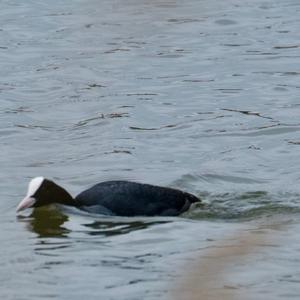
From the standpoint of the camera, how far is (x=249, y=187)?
367 inches

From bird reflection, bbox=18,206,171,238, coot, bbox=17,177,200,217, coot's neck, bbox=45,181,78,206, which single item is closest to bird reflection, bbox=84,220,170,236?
bird reflection, bbox=18,206,171,238

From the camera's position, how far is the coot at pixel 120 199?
8547 mm

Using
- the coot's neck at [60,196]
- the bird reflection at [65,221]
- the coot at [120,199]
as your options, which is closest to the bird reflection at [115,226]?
the bird reflection at [65,221]

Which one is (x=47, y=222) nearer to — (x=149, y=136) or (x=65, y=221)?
(x=65, y=221)

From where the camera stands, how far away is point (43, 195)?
865 centimetres

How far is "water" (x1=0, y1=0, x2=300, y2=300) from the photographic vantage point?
21.4 ft

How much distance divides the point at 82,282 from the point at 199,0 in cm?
400

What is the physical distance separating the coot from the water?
0.10 meters

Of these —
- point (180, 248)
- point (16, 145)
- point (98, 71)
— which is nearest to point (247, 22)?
point (98, 71)

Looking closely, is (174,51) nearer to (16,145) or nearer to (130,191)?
(16,145)

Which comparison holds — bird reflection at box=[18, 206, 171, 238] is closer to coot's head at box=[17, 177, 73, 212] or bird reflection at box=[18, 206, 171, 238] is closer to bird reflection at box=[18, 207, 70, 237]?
bird reflection at box=[18, 207, 70, 237]

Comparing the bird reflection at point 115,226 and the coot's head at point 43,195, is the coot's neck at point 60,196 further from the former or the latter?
the bird reflection at point 115,226

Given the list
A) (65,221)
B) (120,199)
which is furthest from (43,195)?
(120,199)

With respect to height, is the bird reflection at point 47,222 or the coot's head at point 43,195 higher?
the coot's head at point 43,195
